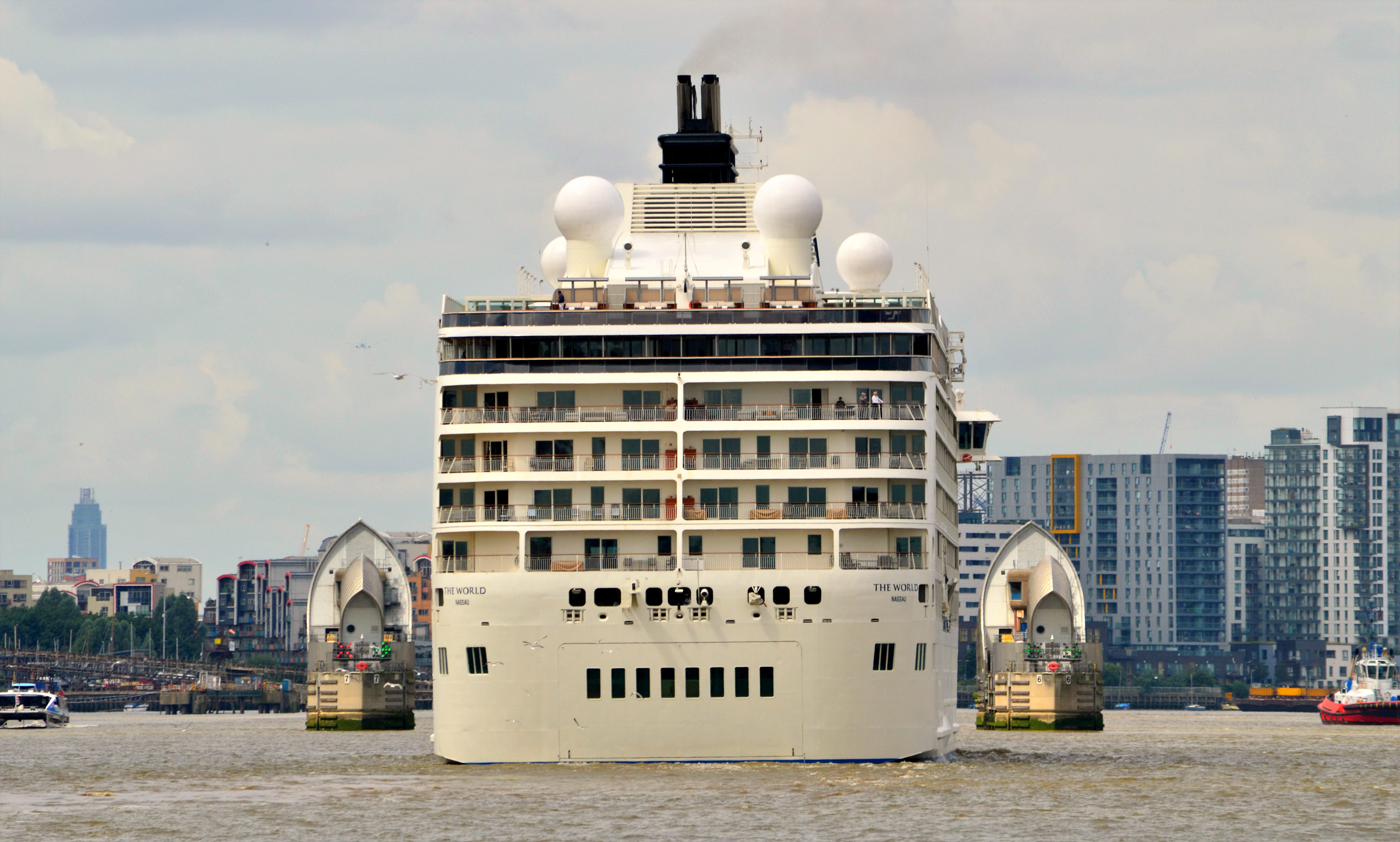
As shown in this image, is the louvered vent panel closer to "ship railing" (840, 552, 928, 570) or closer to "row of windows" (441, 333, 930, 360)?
"row of windows" (441, 333, 930, 360)

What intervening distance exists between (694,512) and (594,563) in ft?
11.5

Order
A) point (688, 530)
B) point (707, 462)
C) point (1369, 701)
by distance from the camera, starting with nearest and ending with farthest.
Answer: point (688, 530) → point (707, 462) → point (1369, 701)

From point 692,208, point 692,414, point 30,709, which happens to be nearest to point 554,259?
point 692,208

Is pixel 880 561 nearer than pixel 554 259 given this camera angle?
Yes

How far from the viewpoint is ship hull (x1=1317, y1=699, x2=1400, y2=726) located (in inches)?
5807

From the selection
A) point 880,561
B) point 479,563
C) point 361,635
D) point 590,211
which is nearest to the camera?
point 880,561

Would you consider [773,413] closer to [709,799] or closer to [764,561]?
[764,561]

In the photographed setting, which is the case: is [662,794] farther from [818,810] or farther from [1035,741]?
[1035,741]

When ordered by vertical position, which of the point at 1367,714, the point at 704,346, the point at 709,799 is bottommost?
the point at 1367,714

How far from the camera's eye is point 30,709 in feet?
478

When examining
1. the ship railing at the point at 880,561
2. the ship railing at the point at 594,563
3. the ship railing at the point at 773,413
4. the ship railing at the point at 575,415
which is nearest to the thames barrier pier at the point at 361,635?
the ship railing at the point at 575,415

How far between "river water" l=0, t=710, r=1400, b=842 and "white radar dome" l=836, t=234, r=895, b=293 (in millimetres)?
18960

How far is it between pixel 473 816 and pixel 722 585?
11658 mm

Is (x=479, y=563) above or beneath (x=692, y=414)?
beneath
